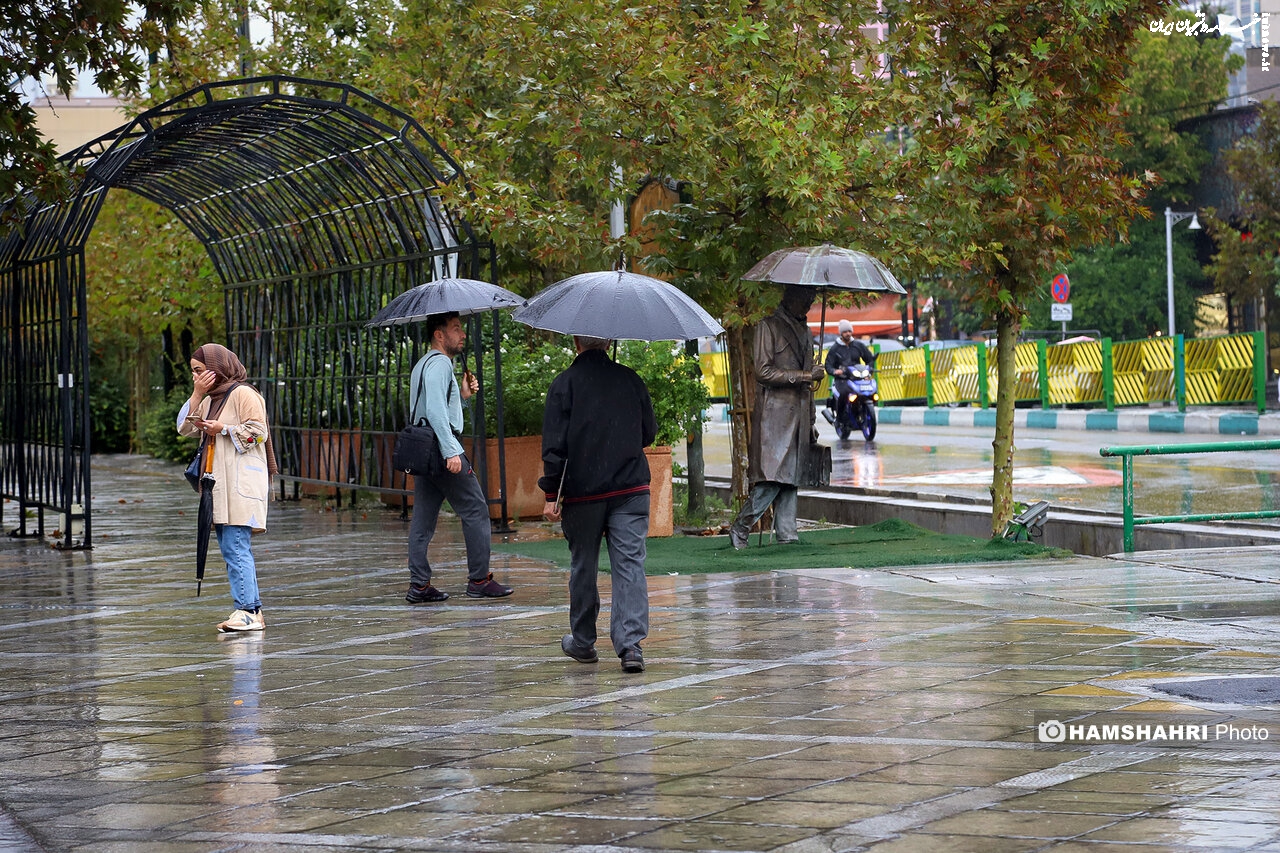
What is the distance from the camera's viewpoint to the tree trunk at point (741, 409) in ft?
47.9

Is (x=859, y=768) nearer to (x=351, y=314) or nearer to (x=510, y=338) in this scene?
(x=510, y=338)

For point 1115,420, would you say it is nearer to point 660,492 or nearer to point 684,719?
point 660,492

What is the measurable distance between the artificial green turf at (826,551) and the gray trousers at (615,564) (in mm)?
3524

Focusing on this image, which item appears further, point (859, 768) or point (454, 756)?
point (454, 756)

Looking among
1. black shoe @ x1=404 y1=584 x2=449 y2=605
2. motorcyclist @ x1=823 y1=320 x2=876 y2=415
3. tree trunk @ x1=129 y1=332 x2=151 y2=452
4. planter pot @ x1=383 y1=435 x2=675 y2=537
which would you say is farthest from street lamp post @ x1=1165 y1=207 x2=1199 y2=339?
black shoe @ x1=404 y1=584 x2=449 y2=605

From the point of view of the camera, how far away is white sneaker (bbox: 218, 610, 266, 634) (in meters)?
9.20

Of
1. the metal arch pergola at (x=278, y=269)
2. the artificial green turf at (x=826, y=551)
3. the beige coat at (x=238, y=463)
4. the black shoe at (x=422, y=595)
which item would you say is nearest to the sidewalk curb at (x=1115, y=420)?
the artificial green turf at (x=826, y=551)

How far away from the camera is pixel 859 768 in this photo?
5531 mm

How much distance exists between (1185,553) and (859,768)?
6.62 meters

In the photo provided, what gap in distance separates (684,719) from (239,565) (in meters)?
3.73

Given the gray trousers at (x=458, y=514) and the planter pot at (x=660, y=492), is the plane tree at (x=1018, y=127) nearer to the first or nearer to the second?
the planter pot at (x=660, y=492)

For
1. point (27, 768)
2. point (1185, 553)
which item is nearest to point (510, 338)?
point (1185, 553)

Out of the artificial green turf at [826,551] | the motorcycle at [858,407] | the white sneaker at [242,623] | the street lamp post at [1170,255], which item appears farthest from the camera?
Result: the street lamp post at [1170,255]

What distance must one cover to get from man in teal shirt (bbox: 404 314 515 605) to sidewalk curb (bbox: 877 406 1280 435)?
16.0 meters
